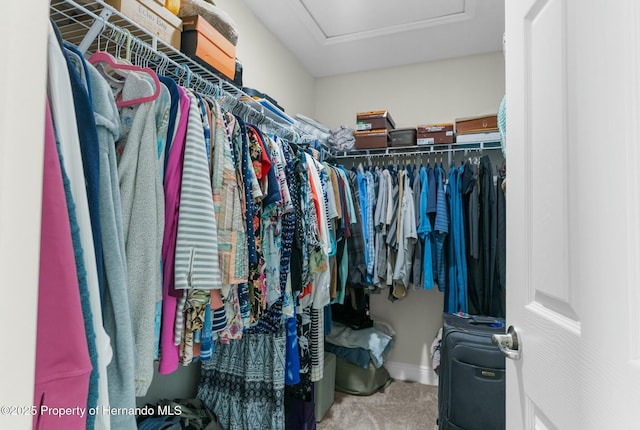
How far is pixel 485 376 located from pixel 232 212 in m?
1.49

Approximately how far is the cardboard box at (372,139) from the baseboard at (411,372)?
1902 mm

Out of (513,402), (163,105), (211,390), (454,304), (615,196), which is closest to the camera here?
(615,196)

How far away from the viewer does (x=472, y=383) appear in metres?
1.74

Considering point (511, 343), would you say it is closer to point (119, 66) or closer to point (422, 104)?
point (119, 66)

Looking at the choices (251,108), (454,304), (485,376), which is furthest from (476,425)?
(251,108)

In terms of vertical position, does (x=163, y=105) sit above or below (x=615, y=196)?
above

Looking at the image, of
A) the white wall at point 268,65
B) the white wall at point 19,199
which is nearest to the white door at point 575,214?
the white wall at point 19,199

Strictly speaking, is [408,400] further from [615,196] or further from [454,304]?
[615,196]

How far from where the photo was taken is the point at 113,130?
0.84m

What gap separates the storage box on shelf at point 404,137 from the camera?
9.24 feet

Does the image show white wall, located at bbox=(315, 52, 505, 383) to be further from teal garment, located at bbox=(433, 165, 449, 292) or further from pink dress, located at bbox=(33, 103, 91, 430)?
pink dress, located at bbox=(33, 103, 91, 430)

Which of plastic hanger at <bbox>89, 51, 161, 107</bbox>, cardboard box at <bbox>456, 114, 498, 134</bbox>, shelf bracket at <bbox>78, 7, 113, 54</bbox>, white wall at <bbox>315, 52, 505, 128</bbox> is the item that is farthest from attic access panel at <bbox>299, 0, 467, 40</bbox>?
plastic hanger at <bbox>89, 51, 161, 107</bbox>

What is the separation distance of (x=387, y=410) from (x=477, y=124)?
7.17 feet

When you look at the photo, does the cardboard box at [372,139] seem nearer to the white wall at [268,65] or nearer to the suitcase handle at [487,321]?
the white wall at [268,65]
